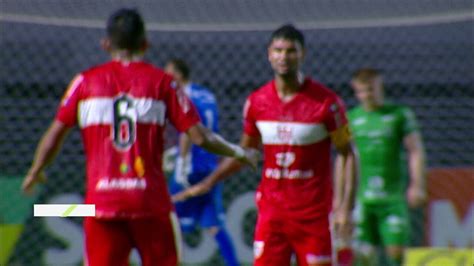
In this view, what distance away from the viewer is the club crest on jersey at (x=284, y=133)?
22.2 ft

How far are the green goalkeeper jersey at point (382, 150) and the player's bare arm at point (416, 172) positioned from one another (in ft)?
0.48

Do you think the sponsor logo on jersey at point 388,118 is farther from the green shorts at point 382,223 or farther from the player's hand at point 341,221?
the player's hand at point 341,221

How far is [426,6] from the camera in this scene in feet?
35.0

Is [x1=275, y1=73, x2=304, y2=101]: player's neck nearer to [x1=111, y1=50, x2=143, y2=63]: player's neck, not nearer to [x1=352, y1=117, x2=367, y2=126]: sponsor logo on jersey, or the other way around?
[x1=111, y1=50, x2=143, y2=63]: player's neck

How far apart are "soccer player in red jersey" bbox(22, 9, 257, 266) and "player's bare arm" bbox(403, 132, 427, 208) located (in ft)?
12.7

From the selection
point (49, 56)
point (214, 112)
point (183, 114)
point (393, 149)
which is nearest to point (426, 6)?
point (393, 149)

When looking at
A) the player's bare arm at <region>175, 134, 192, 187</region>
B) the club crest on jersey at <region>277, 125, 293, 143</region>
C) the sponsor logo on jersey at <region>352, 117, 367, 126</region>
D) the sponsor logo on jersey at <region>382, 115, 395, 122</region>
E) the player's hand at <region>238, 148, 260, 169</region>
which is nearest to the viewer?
the player's hand at <region>238, 148, 260, 169</region>

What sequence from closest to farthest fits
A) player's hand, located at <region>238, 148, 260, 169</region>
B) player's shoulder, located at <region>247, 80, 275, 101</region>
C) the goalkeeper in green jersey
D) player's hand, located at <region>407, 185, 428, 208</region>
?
player's hand, located at <region>238, 148, 260, 169</region> < player's shoulder, located at <region>247, 80, 275, 101</region> < player's hand, located at <region>407, 185, 428, 208</region> < the goalkeeper in green jersey

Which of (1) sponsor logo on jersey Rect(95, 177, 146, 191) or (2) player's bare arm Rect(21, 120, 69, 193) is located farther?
(2) player's bare arm Rect(21, 120, 69, 193)

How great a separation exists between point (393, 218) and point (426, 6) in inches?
88.5

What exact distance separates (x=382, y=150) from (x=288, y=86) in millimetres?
3258

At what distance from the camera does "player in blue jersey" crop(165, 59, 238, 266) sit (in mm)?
10133

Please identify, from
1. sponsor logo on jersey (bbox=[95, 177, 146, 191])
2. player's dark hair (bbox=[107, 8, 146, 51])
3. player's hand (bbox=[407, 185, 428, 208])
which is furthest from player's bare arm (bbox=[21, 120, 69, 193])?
player's hand (bbox=[407, 185, 428, 208])

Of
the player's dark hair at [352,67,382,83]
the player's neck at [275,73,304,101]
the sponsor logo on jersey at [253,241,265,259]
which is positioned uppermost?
the player's neck at [275,73,304,101]
